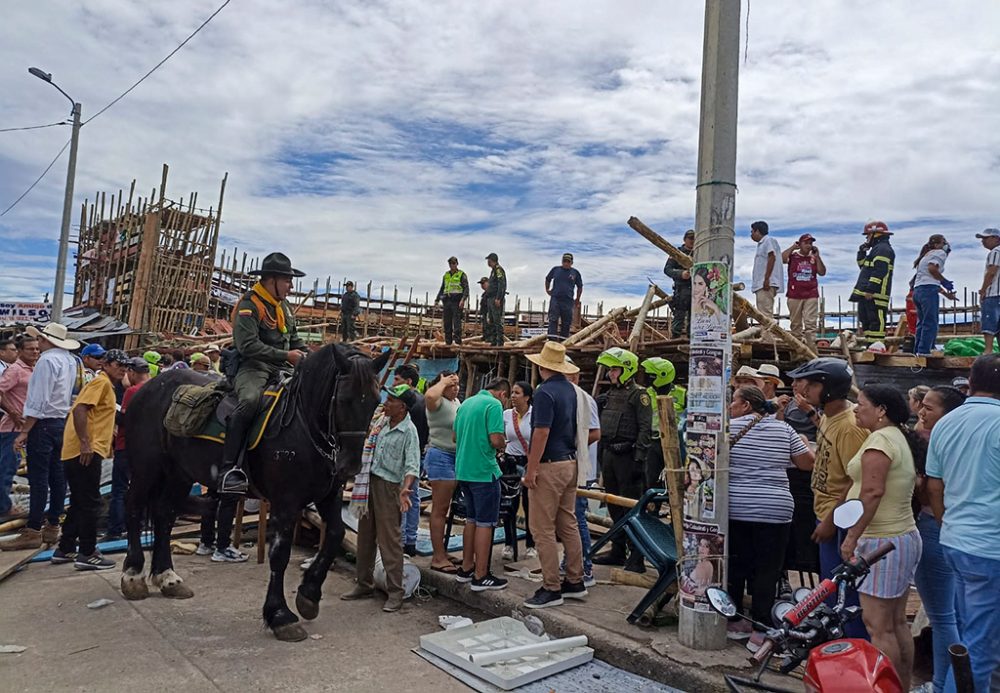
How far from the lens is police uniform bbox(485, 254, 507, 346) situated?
15766mm

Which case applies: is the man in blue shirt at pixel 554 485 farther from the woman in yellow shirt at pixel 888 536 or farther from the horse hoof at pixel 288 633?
the woman in yellow shirt at pixel 888 536

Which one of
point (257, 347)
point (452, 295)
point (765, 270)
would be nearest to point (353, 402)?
point (257, 347)

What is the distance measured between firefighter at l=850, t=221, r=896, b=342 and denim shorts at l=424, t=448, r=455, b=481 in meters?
8.16

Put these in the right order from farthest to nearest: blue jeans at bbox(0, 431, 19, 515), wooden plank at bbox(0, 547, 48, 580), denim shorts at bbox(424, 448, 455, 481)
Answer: blue jeans at bbox(0, 431, 19, 515)
denim shorts at bbox(424, 448, 455, 481)
wooden plank at bbox(0, 547, 48, 580)

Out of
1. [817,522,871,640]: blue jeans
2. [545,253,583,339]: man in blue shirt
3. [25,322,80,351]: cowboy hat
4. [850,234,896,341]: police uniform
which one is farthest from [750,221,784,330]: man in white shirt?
[25,322,80,351]: cowboy hat

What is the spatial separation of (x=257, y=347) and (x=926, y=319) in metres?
9.85

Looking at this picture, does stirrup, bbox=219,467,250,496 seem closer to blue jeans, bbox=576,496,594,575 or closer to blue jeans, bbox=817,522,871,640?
blue jeans, bbox=576,496,594,575

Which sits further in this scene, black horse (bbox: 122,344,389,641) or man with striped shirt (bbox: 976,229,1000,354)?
man with striped shirt (bbox: 976,229,1000,354)

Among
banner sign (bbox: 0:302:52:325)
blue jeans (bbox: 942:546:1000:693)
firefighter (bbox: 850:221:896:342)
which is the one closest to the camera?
blue jeans (bbox: 942:546:1000:693)

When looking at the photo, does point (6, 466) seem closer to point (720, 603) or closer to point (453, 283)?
point (720, 603)

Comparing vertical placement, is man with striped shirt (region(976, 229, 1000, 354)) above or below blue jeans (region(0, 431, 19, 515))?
above

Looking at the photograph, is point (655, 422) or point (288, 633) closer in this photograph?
point (288, 633)

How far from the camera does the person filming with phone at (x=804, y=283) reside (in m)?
11.4

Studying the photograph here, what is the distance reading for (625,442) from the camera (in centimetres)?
702
